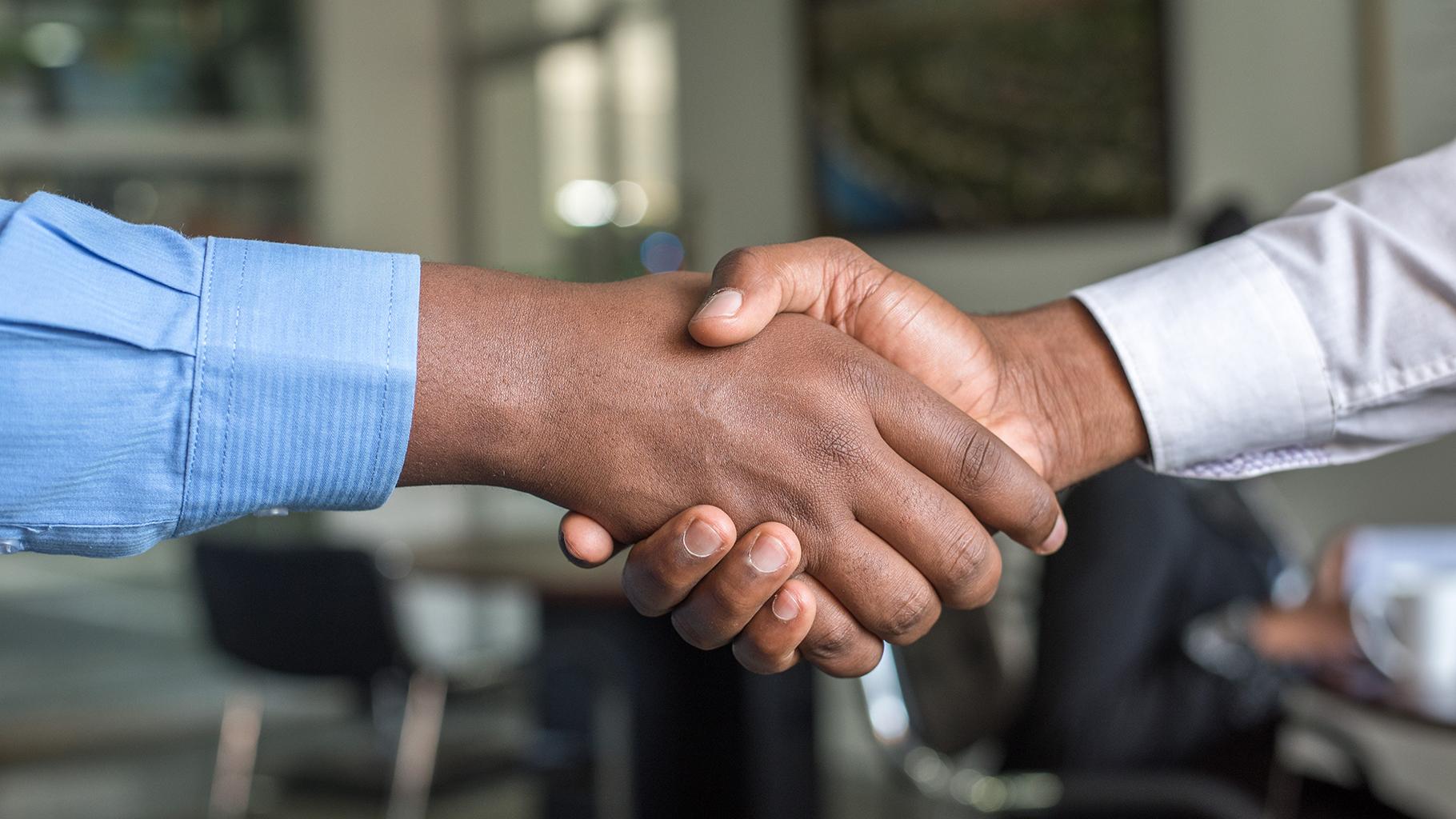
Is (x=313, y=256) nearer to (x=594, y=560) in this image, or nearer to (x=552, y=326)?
(x=552, y=326)

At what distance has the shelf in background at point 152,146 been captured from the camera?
555 cm

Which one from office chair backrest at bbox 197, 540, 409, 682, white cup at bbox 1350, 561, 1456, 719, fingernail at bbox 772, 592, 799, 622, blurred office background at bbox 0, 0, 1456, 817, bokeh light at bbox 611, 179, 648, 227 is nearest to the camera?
fingernail at bbox 772, 592, 799, 622

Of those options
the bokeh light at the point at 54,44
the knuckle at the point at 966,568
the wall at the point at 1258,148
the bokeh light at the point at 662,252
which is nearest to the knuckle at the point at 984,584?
the knuckle at the point at 966,568

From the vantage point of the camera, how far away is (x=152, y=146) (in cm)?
579

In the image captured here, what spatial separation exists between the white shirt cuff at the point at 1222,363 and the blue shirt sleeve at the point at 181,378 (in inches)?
25.6

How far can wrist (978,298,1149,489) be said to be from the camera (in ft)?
3.96

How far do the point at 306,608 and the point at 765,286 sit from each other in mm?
2070

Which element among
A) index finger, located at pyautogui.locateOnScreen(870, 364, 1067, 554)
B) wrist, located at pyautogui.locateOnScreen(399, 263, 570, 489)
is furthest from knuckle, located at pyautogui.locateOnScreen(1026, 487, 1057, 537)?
wrist, located at pyautogui.locateOnScreen(399, 263, 570, 489)

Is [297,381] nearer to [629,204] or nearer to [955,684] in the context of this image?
[955,684]

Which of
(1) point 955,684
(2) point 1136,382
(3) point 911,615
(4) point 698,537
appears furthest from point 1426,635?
(4) point 698,537

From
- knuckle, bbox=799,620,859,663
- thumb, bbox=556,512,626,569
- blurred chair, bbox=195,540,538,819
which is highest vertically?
thumb, bbox=556,512,626,569

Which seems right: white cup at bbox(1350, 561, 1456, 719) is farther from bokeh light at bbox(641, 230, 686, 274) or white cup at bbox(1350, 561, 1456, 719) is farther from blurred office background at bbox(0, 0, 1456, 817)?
bokeh light at bbox(641, 230, 686, 274)

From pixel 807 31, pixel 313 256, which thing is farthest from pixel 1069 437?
pixel 807 31

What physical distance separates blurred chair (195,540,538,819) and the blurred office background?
1.4 inches
